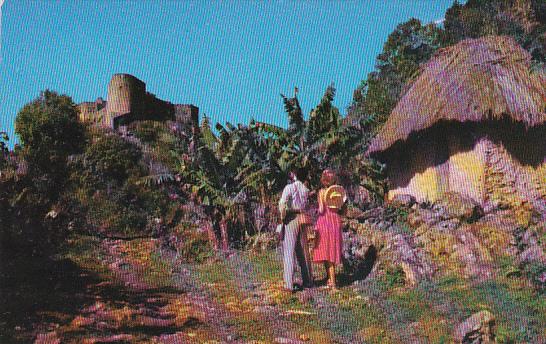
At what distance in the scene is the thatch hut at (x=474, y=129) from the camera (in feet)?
20.5

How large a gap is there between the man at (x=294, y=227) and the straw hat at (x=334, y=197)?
0.60 feet

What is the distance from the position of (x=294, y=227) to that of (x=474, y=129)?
9.16 ft

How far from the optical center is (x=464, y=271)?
Answer: 4.98 metres

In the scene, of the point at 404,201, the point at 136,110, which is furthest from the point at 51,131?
the point at 136,110

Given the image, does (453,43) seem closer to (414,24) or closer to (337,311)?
(414,24)

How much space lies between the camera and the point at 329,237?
5.06 meters

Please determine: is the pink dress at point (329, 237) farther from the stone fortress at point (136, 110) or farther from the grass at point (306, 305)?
the stone fortress at point (136, 110)

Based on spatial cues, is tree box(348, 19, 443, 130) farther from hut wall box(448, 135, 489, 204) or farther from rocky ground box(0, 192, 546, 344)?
rocky ground box(0, 192, 546, 344)

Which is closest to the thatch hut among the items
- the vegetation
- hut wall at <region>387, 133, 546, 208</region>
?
hut wall at <region>387, 133, 546, 208</region>

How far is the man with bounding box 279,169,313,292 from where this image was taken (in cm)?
502

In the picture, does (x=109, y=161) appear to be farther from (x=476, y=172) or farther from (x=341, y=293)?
(x=476, y=172)

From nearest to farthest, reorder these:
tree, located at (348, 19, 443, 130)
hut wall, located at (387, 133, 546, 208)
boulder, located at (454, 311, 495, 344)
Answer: boulder, located at (454, 311, 495, 344)
hut wall, located at (387, 133, 546, 208)
tree, located at (348, 19, 443, 130)

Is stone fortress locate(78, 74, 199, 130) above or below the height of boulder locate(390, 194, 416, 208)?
above

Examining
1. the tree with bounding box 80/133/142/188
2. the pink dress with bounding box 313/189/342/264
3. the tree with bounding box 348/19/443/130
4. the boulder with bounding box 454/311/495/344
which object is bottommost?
the boulder with bounding box 454/311/495/344
